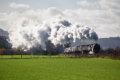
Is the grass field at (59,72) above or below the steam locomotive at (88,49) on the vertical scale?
below

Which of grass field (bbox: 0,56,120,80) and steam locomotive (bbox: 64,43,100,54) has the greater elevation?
steam locomotive (bbox: 64,43,100,54)

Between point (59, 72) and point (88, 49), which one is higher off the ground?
point (88, 49)

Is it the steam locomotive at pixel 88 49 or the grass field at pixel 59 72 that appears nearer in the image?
the grass field at pixel 59 72

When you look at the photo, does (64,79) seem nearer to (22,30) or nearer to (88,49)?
(88,49)

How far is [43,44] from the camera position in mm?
106938

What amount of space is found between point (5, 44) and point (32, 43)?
23.7 m

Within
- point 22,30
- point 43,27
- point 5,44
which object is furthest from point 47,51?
point 5,44

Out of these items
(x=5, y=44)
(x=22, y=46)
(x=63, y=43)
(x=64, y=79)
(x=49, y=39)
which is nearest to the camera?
(x=64, y=79)

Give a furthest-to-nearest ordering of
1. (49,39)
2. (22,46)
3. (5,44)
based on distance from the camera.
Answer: (5,44) < (22,46) < (49,39)

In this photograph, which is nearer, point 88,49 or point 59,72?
point 59,72

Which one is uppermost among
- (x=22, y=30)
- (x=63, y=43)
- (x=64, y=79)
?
(x=22, y=30)

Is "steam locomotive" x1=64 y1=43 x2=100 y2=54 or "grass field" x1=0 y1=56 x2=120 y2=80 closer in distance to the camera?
"grass field" x1=0 y1=56 x2=120 y2=80

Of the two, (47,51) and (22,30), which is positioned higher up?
(22,30)

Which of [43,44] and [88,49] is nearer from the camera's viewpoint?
[88,49]
